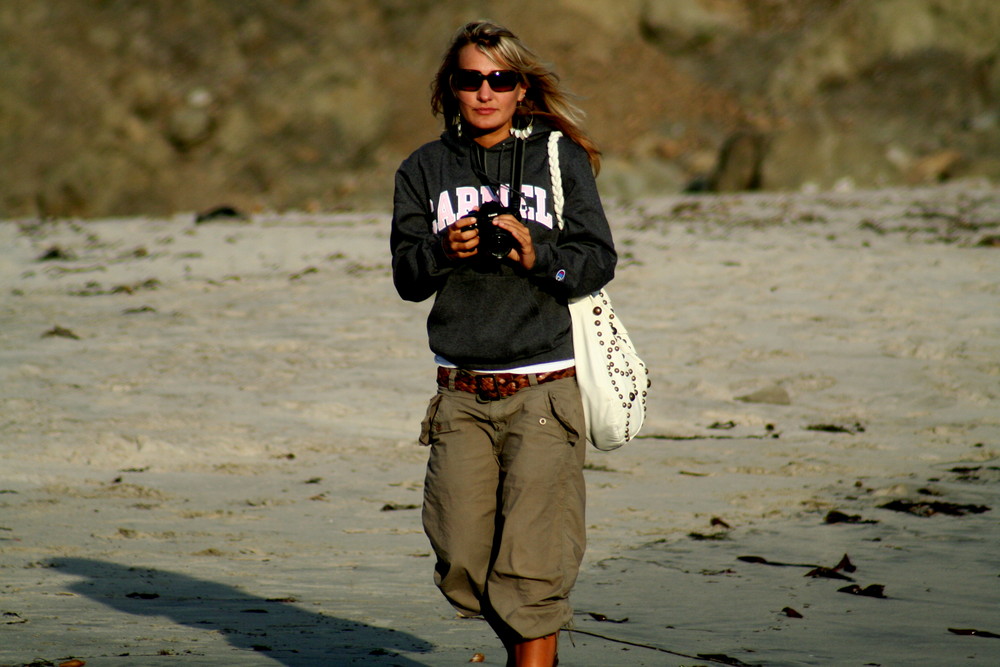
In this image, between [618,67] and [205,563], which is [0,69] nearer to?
[618,67]

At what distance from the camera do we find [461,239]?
9.14ft

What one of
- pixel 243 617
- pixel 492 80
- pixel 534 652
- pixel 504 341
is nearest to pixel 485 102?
pixel 492 80

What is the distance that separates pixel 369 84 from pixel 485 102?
19.9m

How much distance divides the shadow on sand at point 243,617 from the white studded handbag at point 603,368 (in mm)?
939

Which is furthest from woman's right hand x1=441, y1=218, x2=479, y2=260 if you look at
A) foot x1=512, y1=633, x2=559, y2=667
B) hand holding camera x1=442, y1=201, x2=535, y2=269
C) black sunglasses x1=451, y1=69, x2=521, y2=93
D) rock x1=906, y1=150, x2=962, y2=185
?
rock x1=906, y1=150, x2=962, y2=185

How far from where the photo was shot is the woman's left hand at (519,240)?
2.78 meters

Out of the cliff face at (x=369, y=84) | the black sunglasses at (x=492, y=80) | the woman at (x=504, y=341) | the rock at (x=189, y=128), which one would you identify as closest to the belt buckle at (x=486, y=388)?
the woman at (x=504, y=341)

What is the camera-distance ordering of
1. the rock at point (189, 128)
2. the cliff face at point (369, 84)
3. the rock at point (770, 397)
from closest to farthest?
the rock at point (770, 397)
the cliff face at point (369, 84)
the rock at point (189, 128)

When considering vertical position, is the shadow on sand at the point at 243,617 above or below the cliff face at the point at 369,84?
below

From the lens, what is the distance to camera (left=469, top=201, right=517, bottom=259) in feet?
9.10

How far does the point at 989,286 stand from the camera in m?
9.83

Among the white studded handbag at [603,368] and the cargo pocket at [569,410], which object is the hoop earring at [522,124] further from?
the cargo pocket at [569,410]

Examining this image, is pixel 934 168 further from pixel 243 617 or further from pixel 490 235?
pixel 490 235

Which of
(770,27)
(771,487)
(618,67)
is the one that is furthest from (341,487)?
(770,27)
